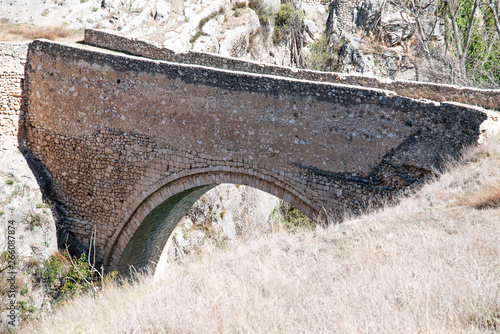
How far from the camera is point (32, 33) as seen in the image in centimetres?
1323

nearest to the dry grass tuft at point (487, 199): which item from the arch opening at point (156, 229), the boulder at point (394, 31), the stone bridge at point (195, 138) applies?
the stone bridge at point (195, 138)

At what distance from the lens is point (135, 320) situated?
415cm

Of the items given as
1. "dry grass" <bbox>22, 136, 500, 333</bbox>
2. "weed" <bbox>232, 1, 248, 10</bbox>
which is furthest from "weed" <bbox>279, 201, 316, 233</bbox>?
"dry grass" <bbox>22, 136, 500, 333</bbox>

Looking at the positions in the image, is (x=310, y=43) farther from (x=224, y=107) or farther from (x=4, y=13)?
(x=224, y=107)

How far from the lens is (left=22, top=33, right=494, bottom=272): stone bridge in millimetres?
6902

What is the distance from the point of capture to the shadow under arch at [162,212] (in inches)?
313

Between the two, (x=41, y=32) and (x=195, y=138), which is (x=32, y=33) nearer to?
(x=41, y=32)

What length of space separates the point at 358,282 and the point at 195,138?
544cm

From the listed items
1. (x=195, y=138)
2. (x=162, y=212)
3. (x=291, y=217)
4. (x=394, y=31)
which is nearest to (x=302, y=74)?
(x=195, y=138)

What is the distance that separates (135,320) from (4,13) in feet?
49.3

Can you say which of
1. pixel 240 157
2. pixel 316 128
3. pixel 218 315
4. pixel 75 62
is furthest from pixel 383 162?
pixel 75 62

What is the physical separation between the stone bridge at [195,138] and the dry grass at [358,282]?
1059 mm

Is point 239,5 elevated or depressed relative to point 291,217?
elevated

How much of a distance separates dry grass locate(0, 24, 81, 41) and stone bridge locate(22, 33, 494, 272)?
334 centimetres
